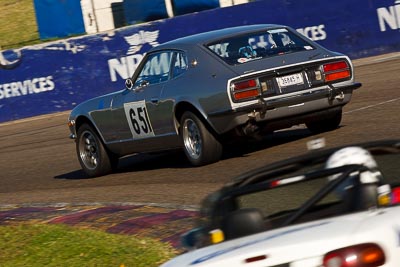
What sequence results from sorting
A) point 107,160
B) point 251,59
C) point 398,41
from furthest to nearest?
point 398,41 < point 107,160 < point 251,59

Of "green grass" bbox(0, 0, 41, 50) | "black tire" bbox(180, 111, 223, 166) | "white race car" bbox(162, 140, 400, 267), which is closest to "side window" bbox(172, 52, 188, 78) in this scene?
"black tire" bbox(180, 111, 223, 166)

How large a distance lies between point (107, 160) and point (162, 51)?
177 centimetres

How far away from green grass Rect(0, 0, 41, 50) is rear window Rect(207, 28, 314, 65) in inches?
925

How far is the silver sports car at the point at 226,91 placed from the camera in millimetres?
11062

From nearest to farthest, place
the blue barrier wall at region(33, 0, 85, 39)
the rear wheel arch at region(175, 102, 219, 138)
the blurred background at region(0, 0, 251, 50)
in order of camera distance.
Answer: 1. the rear wheel arch at region(175, 102, 219, 138)
2. the blurred background at region(0, 0, 251, 50)
3. the blue barrier wall at region(33, 0, 85, 39)

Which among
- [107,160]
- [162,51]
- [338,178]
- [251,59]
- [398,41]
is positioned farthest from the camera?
[398,41]

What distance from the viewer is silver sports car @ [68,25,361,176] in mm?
11062

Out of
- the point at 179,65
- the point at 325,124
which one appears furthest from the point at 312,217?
the point at 325,124

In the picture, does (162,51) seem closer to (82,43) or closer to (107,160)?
(107,160)

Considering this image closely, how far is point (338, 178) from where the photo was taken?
438 centimetres

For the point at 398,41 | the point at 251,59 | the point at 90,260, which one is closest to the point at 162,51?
the point at 251,59

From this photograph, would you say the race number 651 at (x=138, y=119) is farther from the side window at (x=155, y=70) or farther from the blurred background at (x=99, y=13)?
the blurred background at (x=99, y=13)

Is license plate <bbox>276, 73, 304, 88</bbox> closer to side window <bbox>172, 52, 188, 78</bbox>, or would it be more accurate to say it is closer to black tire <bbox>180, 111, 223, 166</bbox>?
black tire <bbox>180, 111, 223, 166</bbox>

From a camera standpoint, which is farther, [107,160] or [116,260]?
[107,160]
